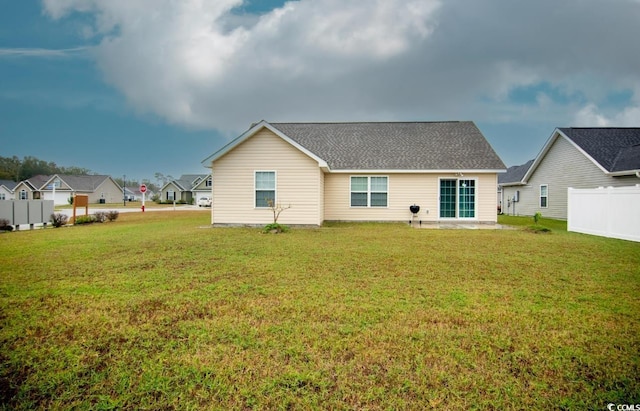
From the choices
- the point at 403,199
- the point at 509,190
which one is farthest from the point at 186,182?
the point at 403,199

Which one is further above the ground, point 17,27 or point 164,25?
point 164,25

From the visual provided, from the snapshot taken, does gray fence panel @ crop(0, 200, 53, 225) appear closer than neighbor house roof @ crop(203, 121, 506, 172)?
A: Yes

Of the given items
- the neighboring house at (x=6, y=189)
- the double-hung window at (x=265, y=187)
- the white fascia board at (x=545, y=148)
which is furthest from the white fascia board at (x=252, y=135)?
the neighboring house at (x=6, y=189)

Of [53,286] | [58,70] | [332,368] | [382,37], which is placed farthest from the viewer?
[382,37]

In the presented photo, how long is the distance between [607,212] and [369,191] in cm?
935

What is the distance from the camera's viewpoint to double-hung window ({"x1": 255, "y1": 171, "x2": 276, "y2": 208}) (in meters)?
13.9

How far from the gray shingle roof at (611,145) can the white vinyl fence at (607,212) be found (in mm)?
4482

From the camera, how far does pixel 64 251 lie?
8.45m

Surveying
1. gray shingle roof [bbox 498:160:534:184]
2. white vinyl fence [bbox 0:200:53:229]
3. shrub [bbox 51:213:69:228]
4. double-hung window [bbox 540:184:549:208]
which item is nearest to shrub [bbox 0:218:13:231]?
white vinyl fence [bbox 0:200:53:229]

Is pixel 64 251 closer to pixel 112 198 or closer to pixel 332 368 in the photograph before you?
pixel 332 368

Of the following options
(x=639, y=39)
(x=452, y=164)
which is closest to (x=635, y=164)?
(x=639, y=39)

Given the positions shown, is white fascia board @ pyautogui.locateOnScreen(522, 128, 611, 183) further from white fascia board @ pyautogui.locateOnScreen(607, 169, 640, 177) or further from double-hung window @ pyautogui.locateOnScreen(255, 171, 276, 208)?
double-hung window @ pyautogui.locateOnScreen(255, 171, 276, 208)

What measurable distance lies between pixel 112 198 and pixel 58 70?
63.1m

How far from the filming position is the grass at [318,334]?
8.11 feet
